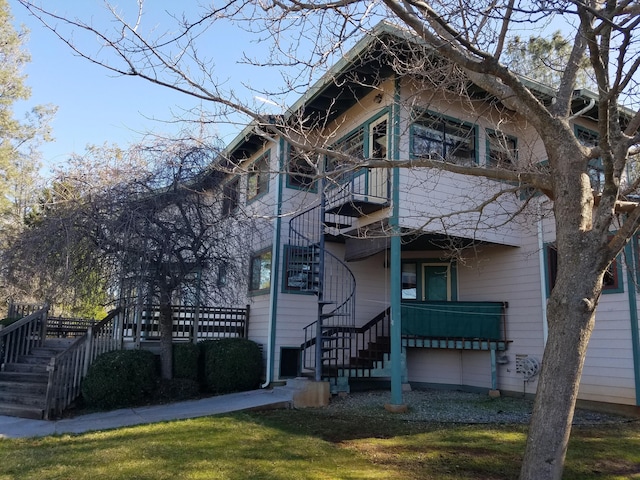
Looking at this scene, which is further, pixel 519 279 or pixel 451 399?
pixel 519 279

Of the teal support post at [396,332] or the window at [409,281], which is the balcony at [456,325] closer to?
the window at [409,281]

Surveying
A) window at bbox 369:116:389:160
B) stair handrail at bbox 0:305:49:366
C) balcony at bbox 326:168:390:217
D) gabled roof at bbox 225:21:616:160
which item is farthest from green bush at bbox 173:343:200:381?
window at bbox 369:116:389:160

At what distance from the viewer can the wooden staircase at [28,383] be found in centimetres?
852

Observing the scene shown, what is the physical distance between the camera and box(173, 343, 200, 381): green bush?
10.2m

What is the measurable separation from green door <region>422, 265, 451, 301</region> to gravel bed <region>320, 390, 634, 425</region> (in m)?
2.45

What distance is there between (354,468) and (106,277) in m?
6.32

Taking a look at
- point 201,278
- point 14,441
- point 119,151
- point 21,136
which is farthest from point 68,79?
point 21,136

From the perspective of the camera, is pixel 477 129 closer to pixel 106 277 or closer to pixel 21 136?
pixel 106 277

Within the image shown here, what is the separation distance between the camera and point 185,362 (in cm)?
1025

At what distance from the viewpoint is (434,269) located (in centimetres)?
1236

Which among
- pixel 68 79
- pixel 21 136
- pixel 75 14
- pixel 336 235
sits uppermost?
pixel 21 136

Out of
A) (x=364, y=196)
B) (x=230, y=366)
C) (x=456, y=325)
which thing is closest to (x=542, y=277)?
(x=456, y=325)

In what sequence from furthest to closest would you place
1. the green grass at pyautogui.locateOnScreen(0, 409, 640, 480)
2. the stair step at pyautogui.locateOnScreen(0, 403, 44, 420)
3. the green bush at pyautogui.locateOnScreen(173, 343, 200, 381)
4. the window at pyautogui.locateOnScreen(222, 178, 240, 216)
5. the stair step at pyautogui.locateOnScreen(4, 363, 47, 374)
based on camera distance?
the window at pyautogui.locateOnScreen(222, 178, 240, 216) < the green bush at pyautogui.locateOnScreen(173, 343, 200, 381) < the stair step at pyautogui.locateOnScreen(4, 363, 47, 374) < the stair step at pyautogui.locateOnScreen(0, 403, 44, 420) < the green grass at pyautogui.locateOnScreen(0, 409, 640, 480)

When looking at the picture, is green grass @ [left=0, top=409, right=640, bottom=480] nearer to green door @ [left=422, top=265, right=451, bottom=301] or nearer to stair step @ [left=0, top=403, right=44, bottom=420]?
stair step @ [left=0, top=403, right=44, bottom=420]
